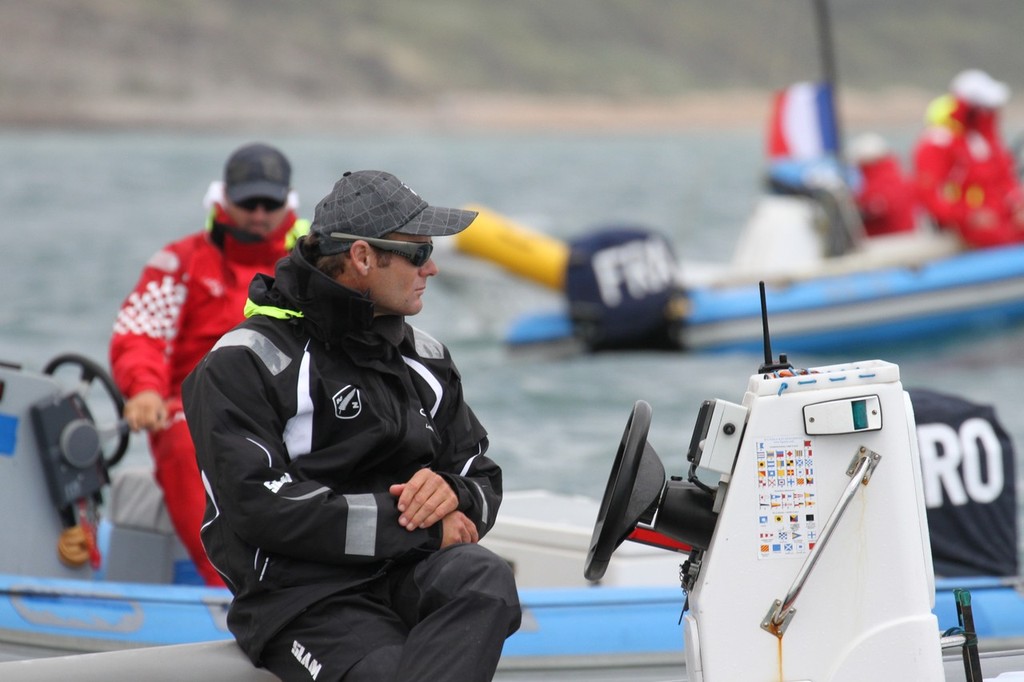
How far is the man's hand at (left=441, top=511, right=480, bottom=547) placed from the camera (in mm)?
2238

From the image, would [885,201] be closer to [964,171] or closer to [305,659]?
[964,171]

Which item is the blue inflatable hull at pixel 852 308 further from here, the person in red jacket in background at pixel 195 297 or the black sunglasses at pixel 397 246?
the black sunglasses at pixel 397 246

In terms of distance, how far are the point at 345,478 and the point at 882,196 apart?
30.1ft

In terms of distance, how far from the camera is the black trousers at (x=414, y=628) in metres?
2.07

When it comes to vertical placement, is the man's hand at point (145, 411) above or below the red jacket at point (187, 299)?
below

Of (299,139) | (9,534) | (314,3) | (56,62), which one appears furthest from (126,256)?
(314,3)

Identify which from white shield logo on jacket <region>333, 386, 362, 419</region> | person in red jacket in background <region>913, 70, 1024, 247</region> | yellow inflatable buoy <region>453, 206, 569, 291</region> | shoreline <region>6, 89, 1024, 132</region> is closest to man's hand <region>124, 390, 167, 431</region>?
white shield logo on jacket <region>333, 386, 362, 419</region>

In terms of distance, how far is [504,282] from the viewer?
10.1 m

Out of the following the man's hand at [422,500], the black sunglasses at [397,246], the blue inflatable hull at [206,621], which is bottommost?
the blue inflatable hull at [206,621]

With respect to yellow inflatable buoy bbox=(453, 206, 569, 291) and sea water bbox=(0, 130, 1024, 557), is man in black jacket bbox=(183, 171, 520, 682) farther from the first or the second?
yellow inflatable buoy bbox=(453, 206, 569, 291)

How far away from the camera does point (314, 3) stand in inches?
3103

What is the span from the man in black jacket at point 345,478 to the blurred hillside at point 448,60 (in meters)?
59.3

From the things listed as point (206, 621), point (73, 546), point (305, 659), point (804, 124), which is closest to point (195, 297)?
point (73, 546)

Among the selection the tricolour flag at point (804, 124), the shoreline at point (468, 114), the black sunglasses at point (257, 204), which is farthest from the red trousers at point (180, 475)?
the shoreline at point (468, 114)
